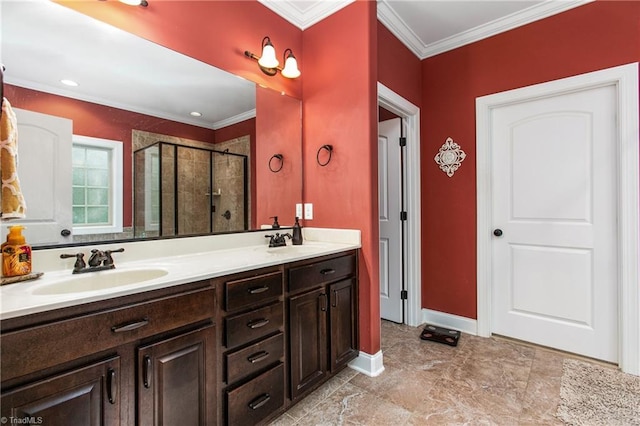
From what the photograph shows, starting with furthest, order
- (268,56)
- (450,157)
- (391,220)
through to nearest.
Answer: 1. (391,220)
2. (450,157)
3. (268,56)

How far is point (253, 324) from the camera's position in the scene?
1.37 m

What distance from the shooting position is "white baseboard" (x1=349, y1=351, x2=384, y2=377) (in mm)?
1993

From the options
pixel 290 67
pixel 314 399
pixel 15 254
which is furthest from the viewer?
pixel 290 67

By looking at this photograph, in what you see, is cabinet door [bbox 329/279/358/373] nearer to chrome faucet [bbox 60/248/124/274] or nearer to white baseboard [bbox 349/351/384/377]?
white baseboard [bbox 349/351/384/377]

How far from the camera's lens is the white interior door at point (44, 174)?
122cm

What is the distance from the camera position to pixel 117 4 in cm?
146

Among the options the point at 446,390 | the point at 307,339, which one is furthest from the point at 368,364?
the point at 307,339

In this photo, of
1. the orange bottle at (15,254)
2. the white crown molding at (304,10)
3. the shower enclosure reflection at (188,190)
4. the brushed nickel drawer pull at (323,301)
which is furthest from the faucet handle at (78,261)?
the white crown molding at (304,10)

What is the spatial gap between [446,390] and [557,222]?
62.9 inches

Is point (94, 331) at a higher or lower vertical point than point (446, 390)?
higher

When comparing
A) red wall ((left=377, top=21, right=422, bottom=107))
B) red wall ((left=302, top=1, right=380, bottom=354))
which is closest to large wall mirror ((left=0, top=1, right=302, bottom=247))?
red wall ((left=302, top=1, right=380, bottom=354))

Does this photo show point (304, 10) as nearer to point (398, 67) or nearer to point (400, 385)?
point (398, 67)

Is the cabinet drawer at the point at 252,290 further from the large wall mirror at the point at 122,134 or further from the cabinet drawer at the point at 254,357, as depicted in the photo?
the large wall mirror at the point at 122,134

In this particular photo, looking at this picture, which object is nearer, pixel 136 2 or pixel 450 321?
pixel 136 2
